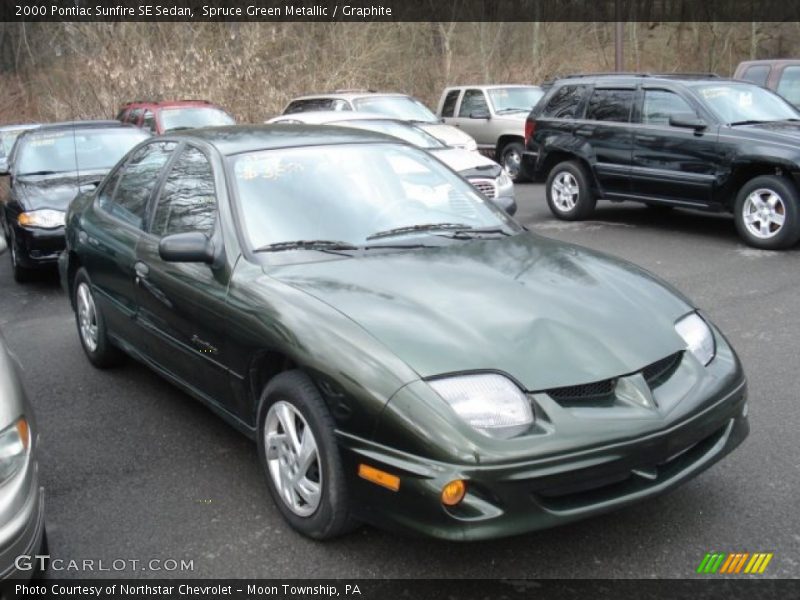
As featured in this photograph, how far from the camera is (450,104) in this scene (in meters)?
17.2

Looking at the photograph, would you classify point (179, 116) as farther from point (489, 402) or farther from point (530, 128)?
point (489, 402)

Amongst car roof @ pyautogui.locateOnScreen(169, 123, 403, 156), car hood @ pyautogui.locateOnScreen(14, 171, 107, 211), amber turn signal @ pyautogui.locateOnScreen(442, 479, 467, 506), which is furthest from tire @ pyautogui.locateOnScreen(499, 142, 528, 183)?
amber turn signal @ pyautogui.locateOnScreen(442, 479, 467, 506)

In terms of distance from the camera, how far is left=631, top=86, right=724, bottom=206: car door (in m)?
9.05

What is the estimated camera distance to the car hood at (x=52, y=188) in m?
8.24

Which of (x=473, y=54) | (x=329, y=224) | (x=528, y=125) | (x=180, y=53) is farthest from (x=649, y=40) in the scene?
(x=329, y=224)

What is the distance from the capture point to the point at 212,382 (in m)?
3.87

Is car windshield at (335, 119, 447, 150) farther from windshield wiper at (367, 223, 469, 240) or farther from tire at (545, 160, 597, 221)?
windshield wiper at (367, 223, 469, 240)

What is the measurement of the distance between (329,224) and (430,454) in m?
1.56

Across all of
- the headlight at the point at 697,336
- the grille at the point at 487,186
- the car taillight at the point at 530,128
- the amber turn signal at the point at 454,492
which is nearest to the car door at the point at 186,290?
the amber turn signal at the point at 454,492

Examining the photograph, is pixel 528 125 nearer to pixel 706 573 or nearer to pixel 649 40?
pixel 706 573

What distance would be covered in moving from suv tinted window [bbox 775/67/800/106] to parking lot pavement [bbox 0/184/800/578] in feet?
25.8

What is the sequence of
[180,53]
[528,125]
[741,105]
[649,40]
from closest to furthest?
[741,105]
[528,125]
[180,53]
[649,40]

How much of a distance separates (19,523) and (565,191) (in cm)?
928

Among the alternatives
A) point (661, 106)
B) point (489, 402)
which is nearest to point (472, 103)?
point (661, 106)
